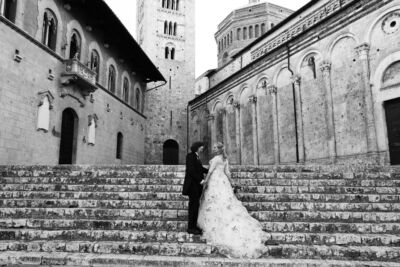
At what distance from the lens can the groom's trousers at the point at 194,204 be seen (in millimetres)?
5121

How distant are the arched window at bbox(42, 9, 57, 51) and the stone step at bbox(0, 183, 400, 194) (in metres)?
7.34

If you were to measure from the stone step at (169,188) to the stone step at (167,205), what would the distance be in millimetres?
669

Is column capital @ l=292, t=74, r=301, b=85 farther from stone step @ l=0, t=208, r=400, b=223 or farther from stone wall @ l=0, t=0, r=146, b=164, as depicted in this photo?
stone step @ l=0, t=208, r=400, b=223

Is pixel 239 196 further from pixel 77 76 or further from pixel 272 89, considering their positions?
pixel 272 89

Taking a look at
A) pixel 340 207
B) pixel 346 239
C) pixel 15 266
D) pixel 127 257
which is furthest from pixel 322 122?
pixel 15 266

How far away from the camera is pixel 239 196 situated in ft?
21.8

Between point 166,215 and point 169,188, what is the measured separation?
123 cm

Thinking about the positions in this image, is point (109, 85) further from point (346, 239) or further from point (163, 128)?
point (346, 239)

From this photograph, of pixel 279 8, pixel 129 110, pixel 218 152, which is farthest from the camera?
pixel 279 8

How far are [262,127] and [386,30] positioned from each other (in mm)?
8556

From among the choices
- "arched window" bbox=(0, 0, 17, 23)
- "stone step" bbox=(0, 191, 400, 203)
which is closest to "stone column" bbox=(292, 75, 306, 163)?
"stone step" bbox=(0, 191, 400, 203)

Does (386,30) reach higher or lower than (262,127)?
higher

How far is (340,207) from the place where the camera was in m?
6.20

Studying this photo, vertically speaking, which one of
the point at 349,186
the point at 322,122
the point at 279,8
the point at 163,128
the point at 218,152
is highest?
the point at 279,8
